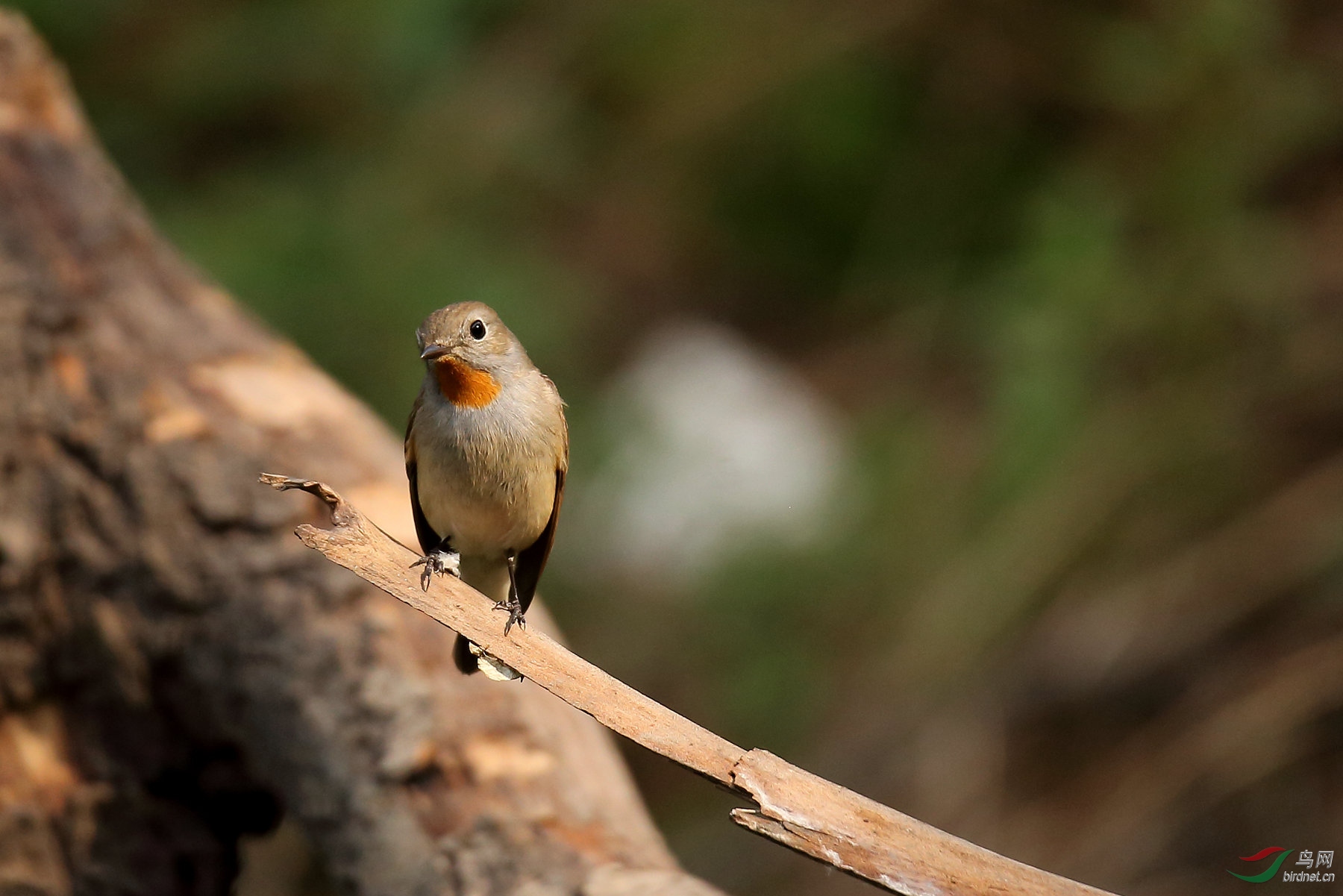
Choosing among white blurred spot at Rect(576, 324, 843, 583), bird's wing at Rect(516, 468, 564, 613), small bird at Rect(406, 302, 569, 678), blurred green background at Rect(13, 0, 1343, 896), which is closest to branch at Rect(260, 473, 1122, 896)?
small bird at Rect(406, 302, 569, 678)

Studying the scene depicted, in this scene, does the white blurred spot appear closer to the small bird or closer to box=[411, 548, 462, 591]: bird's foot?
box=[411, 548, 462, 591]: bird's foot

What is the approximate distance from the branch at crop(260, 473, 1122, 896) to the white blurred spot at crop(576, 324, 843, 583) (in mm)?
4060

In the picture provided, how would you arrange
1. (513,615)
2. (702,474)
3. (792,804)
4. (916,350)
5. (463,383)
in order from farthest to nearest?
(916,350)
(702,474)
(463,383)
(513,615)
(792,804)

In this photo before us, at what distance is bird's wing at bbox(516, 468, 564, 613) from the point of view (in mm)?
3439

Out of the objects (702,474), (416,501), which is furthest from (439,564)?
(702,474)

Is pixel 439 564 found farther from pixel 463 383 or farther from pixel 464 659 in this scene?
pixel 463 383

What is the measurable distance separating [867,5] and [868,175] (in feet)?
3.27

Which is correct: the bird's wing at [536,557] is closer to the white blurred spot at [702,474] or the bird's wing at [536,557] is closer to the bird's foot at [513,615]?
the bird's foot at [513,615]

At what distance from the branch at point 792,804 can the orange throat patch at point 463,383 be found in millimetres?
737

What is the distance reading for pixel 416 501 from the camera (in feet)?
10.9

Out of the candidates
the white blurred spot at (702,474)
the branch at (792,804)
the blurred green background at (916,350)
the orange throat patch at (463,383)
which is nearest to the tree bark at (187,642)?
the orange throat patch at (463,383)

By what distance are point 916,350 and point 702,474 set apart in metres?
1.52

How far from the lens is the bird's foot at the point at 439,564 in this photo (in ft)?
8.71

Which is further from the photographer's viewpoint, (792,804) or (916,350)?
(916,350)
